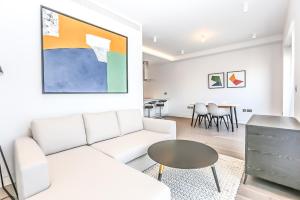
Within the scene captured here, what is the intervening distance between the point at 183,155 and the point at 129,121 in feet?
3.88

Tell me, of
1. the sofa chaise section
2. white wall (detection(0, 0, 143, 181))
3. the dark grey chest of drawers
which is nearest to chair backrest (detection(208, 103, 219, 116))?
the sofa chaise section

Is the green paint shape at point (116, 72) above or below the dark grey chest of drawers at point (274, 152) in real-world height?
above

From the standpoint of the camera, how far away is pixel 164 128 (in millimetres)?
2502

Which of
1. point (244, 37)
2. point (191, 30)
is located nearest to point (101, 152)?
point (191, 30)

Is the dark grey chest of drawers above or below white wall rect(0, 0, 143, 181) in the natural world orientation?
below

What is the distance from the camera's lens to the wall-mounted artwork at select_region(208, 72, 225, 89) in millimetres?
5464

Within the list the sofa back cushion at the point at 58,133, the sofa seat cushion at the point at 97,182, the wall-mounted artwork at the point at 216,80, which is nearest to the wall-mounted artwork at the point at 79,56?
the sofa back cushion at the point at 58,133

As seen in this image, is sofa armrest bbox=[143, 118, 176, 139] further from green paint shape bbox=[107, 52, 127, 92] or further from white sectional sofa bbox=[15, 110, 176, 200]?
green paint shape bbox=[107, 52, 127, 92]

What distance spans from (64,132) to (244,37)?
487 centimetres

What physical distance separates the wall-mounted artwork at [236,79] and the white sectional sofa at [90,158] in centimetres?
375

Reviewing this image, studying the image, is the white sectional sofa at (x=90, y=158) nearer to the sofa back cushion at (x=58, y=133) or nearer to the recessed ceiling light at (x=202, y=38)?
the sofa back cushion at (x=58, y=133)

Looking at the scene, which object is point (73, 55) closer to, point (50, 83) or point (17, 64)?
point (50, 83)

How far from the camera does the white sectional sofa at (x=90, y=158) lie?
104 centimetres

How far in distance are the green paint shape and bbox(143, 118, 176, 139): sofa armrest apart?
81 cm
